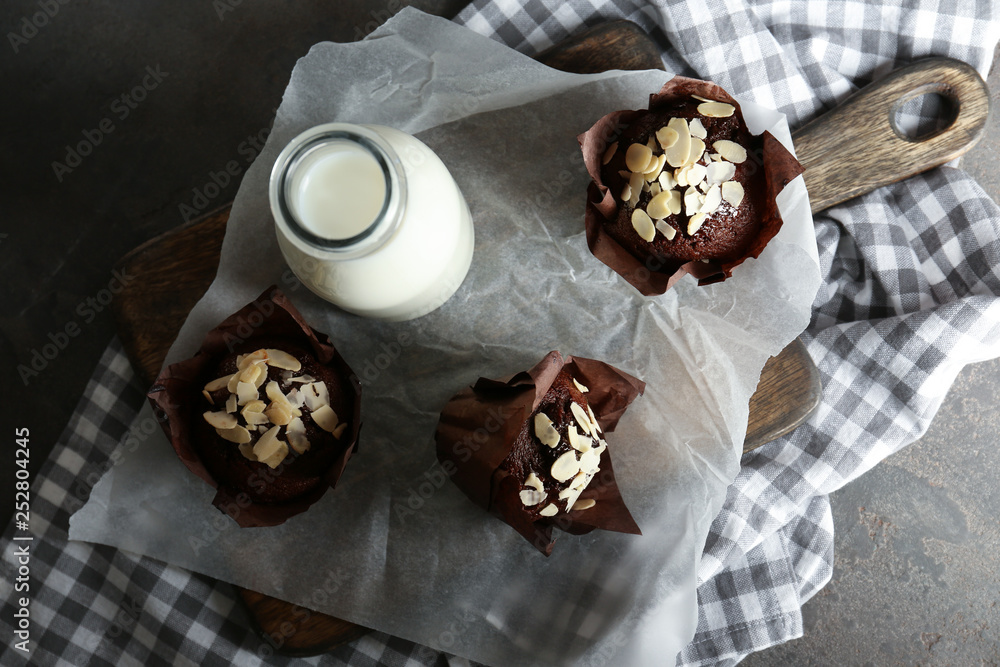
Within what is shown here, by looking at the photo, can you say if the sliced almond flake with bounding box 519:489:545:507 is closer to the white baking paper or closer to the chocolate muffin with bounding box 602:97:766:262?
the white baking paper

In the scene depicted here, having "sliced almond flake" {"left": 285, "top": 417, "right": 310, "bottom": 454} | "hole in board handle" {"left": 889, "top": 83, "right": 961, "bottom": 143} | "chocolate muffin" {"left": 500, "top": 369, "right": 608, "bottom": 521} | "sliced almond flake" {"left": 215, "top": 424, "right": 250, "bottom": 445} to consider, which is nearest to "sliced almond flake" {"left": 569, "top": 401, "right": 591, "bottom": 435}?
"chocolate muffin" {"left": 500, "top": 369, "right": 608, "bottom": 521}

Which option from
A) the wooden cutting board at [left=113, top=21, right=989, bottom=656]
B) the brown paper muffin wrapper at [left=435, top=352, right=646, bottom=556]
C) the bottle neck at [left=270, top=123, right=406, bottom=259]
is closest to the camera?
the bottle neck at [left=270, top=123, right=406, bottom=259]

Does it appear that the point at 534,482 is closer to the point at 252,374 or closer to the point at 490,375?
the point at 490,375

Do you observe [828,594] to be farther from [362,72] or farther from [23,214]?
[23,214]

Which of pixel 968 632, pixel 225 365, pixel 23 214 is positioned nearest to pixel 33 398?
pixel 23 214

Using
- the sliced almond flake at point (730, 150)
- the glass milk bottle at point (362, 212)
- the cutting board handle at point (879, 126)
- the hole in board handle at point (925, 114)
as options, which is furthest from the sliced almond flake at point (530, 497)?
the hole in board handle at point (925, 114)

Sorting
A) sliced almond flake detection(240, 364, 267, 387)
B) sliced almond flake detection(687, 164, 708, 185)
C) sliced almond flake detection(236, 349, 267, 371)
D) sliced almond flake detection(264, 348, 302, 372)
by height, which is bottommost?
sliced almond flake detection(687, 164, 708, 185)

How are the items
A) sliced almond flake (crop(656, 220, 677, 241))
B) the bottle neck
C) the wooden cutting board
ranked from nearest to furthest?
the bottle neck → sliced almond flake (crop(656, 220, 677, 241)) → the wooden cutting board
